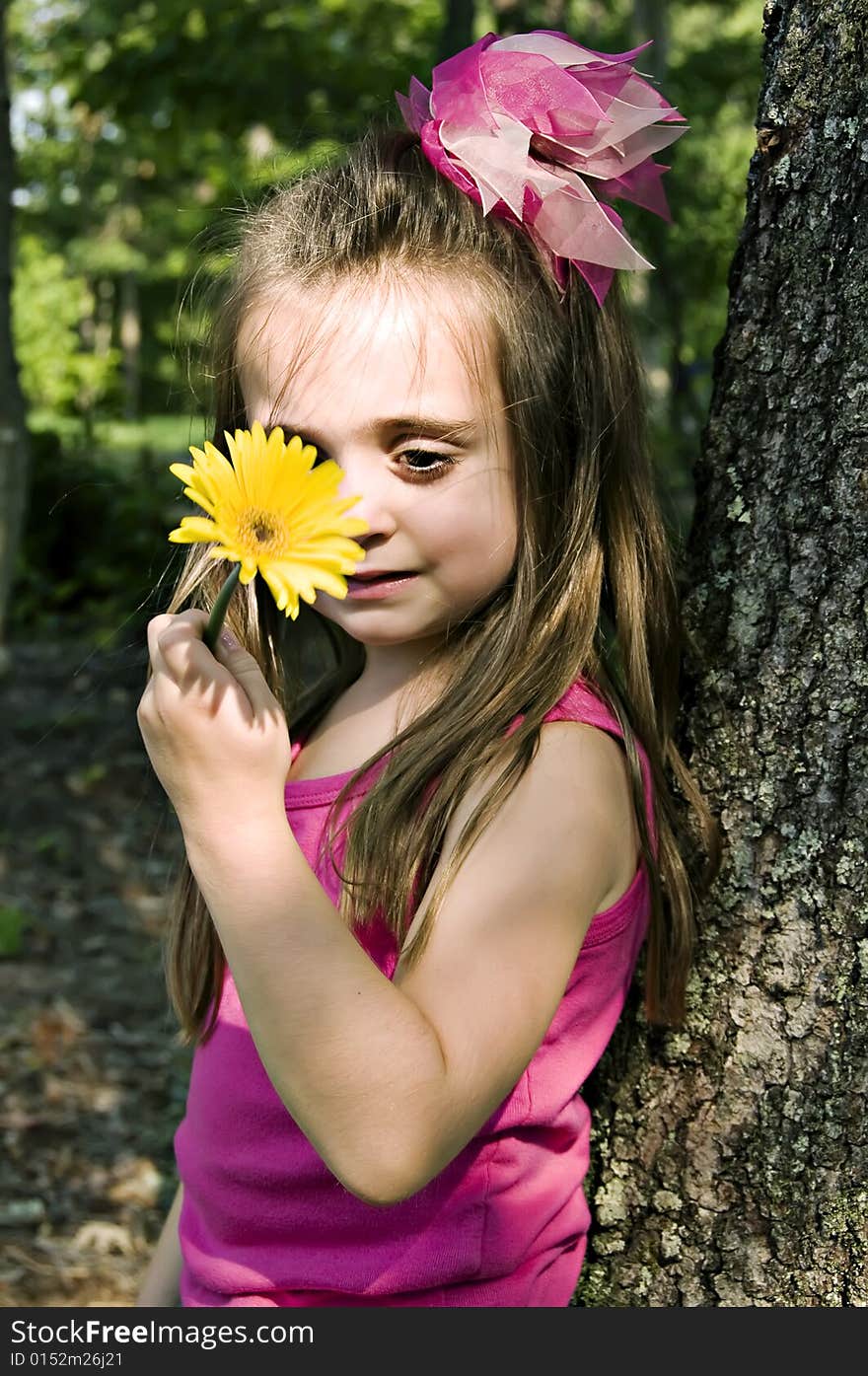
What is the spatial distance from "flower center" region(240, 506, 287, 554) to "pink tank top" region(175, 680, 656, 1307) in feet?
1.51

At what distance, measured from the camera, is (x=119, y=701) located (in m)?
6.63

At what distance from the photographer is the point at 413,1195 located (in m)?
1.48

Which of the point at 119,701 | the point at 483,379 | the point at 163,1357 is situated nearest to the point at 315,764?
the point at 483,379

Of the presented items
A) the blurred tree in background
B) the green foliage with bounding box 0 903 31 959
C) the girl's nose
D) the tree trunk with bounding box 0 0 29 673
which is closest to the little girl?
the girl's nose

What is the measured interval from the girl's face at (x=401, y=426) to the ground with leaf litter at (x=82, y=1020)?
0.61 meters

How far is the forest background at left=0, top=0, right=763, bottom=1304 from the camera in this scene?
287 cm

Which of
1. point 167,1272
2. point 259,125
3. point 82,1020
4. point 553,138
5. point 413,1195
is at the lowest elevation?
point 82,1020

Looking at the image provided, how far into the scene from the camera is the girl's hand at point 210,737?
131 cm

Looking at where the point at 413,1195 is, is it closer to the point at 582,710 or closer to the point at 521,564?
the point at 582,710

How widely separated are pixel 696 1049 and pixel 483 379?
34.8 inches

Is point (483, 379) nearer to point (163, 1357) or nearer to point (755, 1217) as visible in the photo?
point (755, 1217)

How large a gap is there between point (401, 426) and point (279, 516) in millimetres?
324

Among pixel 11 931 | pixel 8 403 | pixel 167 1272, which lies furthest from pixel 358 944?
pixel 8 403

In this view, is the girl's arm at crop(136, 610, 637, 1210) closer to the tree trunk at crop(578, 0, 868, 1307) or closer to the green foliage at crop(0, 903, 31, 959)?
the tree trunk at crop(578, 0, 868, 1307)
